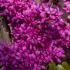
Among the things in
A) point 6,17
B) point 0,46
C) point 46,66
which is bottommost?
point 46,66

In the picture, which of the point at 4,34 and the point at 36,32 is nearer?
the point at 36,32

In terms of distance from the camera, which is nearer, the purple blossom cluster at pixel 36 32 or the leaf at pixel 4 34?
the purple blossom cluster at pixel 36 32

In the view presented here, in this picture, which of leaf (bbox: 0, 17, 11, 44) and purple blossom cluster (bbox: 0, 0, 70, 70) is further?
leaf (bbox: 0, 17, 11, 44)

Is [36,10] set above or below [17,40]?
above

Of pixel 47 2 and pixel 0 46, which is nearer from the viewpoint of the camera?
pixel 0 46

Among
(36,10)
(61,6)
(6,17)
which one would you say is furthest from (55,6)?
(6,17)

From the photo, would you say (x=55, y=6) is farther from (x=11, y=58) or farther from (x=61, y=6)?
(x=11, y=58)
